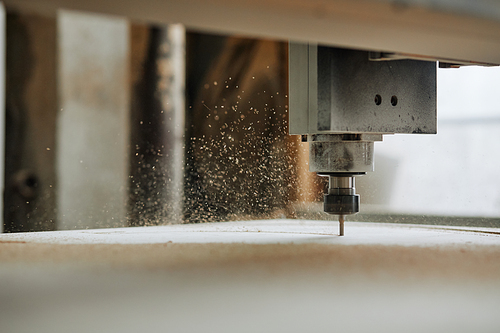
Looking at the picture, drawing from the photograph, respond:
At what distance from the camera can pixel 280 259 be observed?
68 cm

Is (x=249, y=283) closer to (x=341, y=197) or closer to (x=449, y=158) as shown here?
(x=341, y=197)

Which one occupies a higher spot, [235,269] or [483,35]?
[483,35]

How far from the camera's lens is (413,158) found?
4.62 ft

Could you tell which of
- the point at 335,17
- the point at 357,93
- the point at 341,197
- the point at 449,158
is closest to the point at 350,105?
the point at 357,93

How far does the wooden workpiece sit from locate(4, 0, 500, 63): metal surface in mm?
234

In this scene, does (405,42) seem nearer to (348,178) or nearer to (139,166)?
(348,178)

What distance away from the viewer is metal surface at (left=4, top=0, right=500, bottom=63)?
0.42 metres

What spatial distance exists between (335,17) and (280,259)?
1.07 feet

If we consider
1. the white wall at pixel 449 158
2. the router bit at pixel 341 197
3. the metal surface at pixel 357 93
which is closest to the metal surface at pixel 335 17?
the metal surface at pixel 357 93

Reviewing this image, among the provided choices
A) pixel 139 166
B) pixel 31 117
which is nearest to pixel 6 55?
pixel 31 117

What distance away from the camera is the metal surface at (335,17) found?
424 millimetres

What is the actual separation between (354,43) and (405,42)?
0.05m

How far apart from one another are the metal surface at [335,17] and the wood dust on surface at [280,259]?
0.78 feet

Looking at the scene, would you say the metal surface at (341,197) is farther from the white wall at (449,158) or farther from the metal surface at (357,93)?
the white wall at (449,158)
